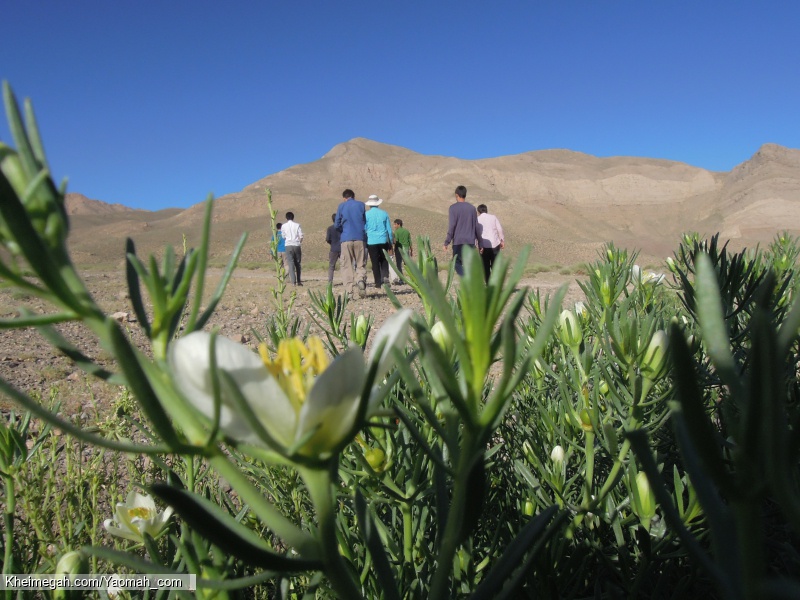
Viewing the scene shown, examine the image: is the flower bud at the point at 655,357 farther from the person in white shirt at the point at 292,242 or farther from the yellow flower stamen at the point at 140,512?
the person in white shirt at the point at 292,242

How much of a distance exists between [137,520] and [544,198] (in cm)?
5805

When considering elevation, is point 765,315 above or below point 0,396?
above

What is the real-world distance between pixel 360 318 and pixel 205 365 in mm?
871

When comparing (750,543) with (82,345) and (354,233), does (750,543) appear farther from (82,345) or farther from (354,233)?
(354,233)

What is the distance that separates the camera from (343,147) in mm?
73125

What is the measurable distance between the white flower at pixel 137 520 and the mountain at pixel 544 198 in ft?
90.2

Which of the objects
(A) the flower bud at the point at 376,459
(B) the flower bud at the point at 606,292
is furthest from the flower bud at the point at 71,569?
(B) the flower bud at the point at 606,292

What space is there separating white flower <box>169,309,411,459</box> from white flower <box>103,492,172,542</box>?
2.29 feet

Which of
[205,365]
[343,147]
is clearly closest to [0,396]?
[205,365]

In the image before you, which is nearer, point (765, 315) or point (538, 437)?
point (765, 315)

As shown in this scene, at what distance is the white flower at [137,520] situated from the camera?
1.06 m

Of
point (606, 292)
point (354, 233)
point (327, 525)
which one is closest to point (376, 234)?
point (354, 233)

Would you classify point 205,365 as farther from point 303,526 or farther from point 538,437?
point 538,437

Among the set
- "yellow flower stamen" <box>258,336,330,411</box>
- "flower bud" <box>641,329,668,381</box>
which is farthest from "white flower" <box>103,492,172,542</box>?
"flower bud" <box>641,329,668,381</box>
